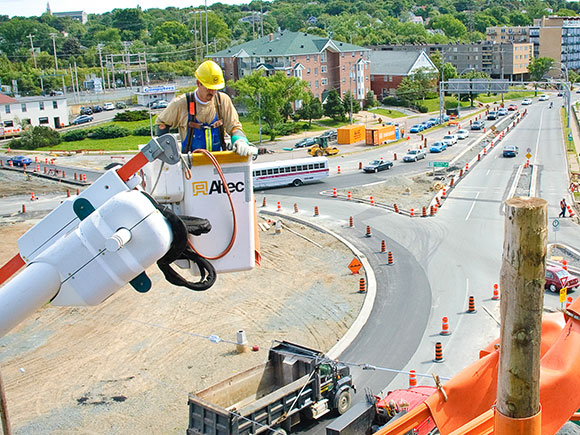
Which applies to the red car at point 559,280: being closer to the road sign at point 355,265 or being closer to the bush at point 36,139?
the road sign at point 355,265

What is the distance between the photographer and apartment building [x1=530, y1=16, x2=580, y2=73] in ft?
566

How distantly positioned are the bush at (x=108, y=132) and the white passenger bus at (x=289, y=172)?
32.9 meters

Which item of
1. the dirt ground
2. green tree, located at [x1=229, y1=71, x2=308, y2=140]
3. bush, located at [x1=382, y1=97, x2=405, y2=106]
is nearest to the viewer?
the dirt ground

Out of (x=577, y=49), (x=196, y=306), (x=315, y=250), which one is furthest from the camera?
(x=577, y=49)

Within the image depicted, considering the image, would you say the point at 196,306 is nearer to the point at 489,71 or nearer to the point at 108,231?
the point at 108,231

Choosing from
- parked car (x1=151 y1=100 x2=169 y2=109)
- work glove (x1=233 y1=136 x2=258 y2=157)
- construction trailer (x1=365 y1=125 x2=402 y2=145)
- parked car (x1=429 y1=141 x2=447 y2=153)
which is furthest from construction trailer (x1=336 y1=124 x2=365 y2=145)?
work glove (x1=233 y1=136 x2=258 y2=157)

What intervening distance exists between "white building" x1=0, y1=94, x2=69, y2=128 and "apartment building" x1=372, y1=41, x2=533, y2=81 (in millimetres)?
78520

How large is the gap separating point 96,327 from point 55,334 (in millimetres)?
1408

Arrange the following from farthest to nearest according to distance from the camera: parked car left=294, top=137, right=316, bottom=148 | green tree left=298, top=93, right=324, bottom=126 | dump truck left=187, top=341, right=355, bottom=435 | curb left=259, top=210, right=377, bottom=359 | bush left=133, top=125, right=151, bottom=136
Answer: green tree left=298, top=93, right=324, bottom=126 < bush left=133, top=125, right=151, bottom=136 < parked car left=294, top=137, right=316, bottom=148 < curb left=259, top=210, right=377, bottom=359 < dump truck left=187, top=341, right=355, bottom=435

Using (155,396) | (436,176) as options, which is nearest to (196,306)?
(155,396)

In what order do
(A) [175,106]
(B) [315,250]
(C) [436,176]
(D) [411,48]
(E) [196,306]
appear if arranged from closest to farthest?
1. (A) [175,106]
2. (E) [196,306]
3. (B) [315,250]
4. (C) [436,176]
5. (D) [411,48]

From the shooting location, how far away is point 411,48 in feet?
490

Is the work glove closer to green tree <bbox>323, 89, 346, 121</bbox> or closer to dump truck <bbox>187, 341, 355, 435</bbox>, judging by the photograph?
dump truck <bbox>187, 341, 355, 435</bbox>

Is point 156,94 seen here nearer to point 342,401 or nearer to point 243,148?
point 342,401
